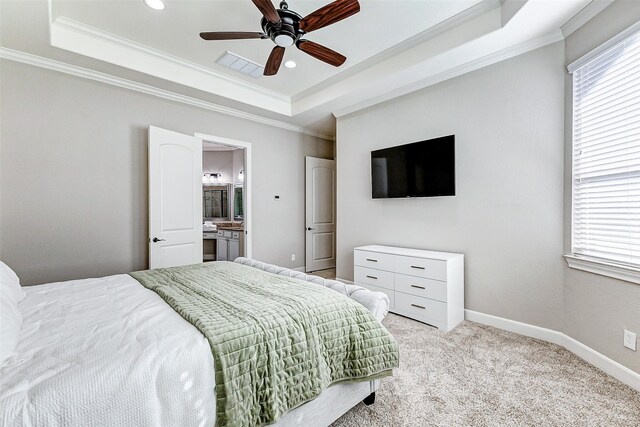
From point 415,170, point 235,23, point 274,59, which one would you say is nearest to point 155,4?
point 235,23

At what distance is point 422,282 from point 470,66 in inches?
88.5

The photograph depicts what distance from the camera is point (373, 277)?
3.43 meters

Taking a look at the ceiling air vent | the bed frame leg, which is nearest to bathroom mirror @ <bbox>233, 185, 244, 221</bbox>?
the ceiling air vent

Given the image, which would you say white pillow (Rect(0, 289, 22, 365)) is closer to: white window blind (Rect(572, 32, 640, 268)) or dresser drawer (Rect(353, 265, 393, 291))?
dresser drawer (Rect(353, 265, 393, 291))

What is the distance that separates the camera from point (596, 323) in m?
2.14

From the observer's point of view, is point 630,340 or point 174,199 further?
point 174,199

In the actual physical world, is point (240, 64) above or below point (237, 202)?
above

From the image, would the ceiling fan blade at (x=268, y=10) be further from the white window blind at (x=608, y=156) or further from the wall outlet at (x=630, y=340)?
the wall outlet at (x=630, y=340)

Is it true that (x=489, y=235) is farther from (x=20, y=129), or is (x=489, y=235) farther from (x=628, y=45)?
(x=20, y=129)

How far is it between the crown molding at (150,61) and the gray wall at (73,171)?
452 millimetres

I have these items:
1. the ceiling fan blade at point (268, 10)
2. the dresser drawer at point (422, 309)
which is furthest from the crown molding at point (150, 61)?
the dresser drawer at point (422, 309)

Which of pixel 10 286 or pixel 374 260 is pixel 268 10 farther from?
pixel 374 260

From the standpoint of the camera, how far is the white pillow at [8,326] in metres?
1.00

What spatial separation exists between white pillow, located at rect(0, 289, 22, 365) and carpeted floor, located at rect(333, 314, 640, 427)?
1.48 metres
